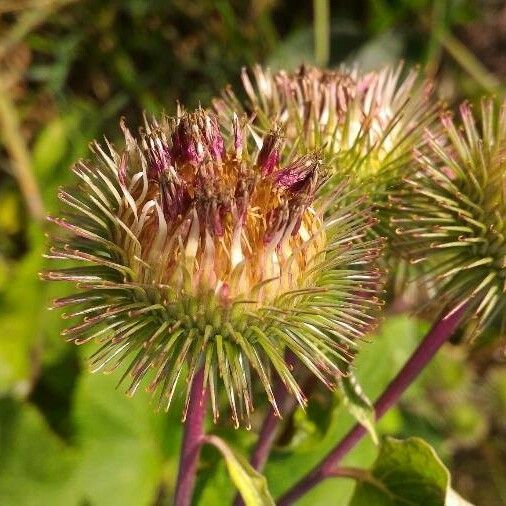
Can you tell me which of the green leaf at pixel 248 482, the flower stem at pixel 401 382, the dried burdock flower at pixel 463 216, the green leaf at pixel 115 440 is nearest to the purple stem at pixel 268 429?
the flower stem at pixel 401 382

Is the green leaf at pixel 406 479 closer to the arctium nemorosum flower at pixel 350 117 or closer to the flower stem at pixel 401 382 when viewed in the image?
the flower stem at pixel 401 382

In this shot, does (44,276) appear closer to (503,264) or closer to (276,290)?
(276,290)

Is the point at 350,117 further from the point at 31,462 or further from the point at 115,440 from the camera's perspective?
the point at 31,462

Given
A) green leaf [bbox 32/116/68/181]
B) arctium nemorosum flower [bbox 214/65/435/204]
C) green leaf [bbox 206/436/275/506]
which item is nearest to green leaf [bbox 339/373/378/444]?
green leaf [bbox 206/436/275/506]

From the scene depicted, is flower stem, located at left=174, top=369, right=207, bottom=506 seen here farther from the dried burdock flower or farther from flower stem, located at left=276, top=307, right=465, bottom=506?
the dried burdock flower

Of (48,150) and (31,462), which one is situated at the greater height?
(48,150)

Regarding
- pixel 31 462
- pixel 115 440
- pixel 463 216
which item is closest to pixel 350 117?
pixel 463 216

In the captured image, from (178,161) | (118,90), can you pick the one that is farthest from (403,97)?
(118,90)
